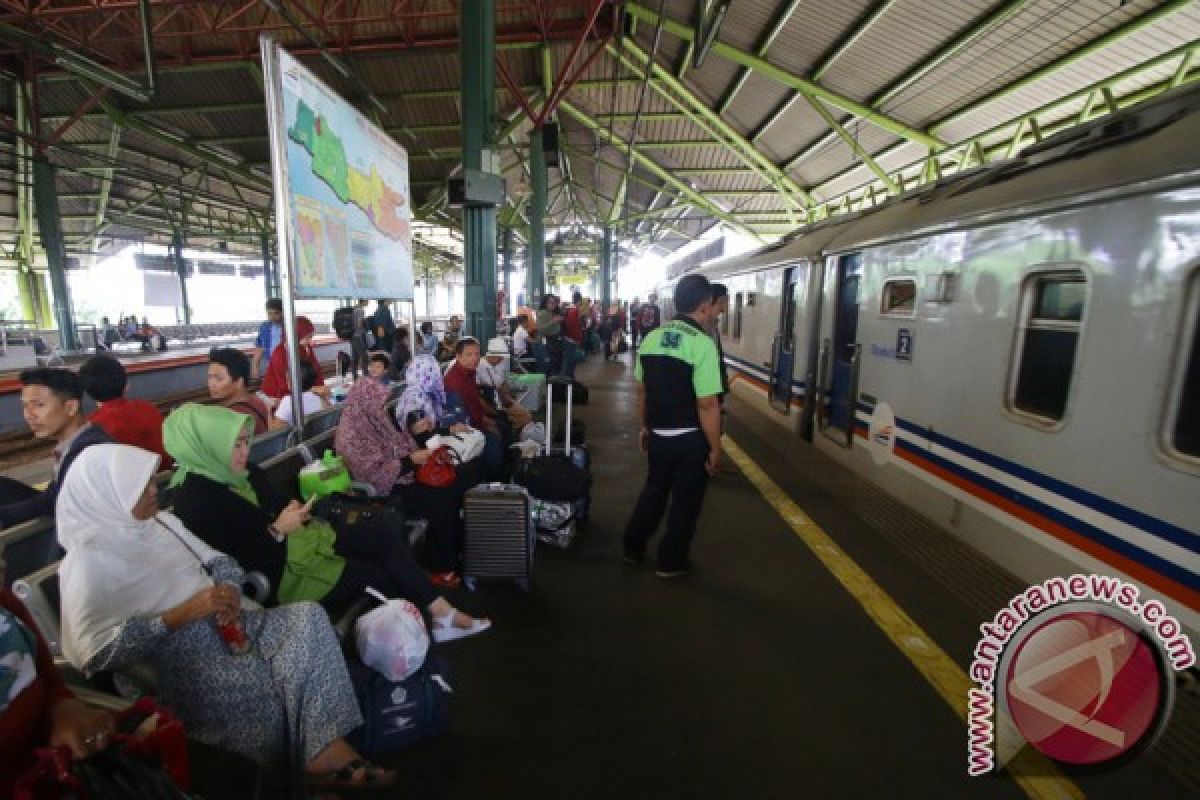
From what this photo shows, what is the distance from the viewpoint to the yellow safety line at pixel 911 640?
2.25 metres

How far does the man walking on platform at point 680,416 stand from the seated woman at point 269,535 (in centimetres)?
143

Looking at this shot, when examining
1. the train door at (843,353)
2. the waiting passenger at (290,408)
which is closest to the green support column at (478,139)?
the waiting passenger at (290,408)

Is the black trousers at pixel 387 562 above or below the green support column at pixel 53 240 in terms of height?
below

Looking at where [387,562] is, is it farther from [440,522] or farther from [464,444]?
[464,444]

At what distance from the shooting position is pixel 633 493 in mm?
5605

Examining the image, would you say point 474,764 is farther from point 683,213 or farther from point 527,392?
point 683,213

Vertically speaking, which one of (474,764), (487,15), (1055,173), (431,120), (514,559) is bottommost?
(474,764)

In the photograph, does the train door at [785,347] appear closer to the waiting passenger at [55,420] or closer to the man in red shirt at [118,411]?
the man in red shirt at [118,411]

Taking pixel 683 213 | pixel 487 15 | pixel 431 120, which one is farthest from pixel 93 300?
pixel 487 15

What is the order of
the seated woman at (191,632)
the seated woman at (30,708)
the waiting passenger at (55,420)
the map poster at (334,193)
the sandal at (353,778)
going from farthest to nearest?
the map poster at (334,193), the waiting passenger at (55,420), the sandal at (353,778), the seated woman at (191,632), the seated woman at (30,708)

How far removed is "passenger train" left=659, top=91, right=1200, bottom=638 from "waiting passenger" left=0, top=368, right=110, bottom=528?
4772 millimetres

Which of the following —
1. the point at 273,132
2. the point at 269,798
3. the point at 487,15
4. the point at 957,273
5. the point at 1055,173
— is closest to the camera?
the point at 269,798

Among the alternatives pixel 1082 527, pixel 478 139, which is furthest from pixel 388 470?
pixel 478 139

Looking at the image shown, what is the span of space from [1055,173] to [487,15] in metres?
5.88
